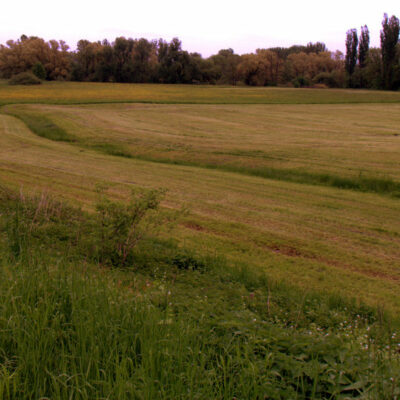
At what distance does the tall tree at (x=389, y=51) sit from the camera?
253ft

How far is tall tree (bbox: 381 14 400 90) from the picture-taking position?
77250mm

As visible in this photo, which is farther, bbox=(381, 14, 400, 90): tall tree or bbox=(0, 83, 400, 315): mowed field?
bbox=(381, 14, 400, 90): tall tree

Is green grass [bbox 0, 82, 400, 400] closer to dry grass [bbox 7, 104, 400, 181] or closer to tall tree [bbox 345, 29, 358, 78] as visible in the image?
dry grass [bbox 7, 104, 400, 181]

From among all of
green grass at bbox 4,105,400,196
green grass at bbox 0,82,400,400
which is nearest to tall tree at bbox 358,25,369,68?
green grass at bbox 4,105,400,196

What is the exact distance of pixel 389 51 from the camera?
77250 millimetres

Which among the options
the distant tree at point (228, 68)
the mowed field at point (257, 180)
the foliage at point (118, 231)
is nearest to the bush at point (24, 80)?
the distant tree at point (228, 68)

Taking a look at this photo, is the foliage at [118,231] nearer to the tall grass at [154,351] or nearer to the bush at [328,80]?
the tall grass at [154,351]

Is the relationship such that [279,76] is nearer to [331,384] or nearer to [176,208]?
[176,208]

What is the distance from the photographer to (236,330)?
401 cm

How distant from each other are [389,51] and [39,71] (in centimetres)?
6342

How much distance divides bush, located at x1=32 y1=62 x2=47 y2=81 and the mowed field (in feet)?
197

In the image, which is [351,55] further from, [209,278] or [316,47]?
[209,278]

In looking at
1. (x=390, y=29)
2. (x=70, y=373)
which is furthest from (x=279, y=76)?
(x=70, y=373)

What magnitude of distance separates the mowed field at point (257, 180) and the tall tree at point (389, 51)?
172ft
